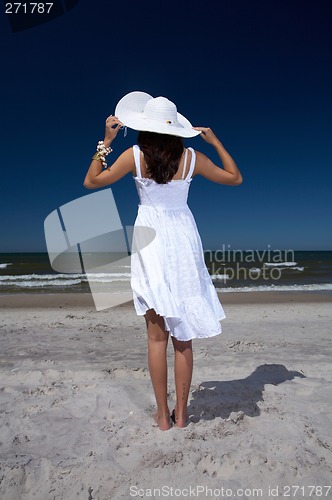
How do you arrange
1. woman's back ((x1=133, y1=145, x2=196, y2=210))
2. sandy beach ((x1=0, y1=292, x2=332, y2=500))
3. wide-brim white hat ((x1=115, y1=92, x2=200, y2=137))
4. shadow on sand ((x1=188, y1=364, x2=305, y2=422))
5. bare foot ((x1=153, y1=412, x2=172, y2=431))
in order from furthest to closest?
shadow on sand ((x1=188, y1=364, x2=305, y2=422))
bare foot ((x1=153, y1=412, x2=172, y2=431))
woman's back ((x1=133, y1=145, x2=196, y2=210))
wide-brim white hat ((x1=115, y1=92, x2=200, y2=137))
sandy beach ((x1=0, y1=292, x2=332, y2=500))

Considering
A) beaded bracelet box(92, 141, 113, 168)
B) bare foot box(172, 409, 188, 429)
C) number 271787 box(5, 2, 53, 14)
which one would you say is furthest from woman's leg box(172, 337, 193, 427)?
number 271787 box(5, 2, 53, 14)

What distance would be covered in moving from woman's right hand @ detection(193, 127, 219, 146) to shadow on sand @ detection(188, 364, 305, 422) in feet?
6.17

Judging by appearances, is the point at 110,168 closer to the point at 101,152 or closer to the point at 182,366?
the point at 101,152

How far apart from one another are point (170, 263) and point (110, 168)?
68 cm

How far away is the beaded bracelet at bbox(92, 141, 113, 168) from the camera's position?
229 centimetres

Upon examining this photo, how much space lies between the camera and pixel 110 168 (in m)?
2.29

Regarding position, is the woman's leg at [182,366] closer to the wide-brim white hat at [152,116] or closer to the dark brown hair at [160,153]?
the dark brown hair at [160,153]

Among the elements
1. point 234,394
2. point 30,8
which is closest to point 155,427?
point 234,394

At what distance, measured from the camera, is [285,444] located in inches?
89.5

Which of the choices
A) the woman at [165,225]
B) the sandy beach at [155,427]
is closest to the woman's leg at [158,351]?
the woman at [165,225]

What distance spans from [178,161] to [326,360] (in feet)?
10.3

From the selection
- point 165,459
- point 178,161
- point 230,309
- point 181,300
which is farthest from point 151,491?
point 230,309

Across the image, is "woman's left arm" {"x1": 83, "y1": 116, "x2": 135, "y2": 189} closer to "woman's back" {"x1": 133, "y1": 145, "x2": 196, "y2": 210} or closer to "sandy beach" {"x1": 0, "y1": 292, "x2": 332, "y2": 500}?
"woman's back" {"x1": 133, "y1": 145, "x2": 196, "y2": 210}

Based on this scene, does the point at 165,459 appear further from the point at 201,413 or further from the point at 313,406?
the point at 313,406
